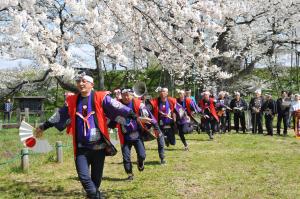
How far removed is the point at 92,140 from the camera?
572 cm

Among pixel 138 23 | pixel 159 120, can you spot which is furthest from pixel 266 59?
pixel 138 23

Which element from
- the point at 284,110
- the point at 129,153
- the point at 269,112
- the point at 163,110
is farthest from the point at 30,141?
the point at 284,110

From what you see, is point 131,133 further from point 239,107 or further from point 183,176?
point 239,107

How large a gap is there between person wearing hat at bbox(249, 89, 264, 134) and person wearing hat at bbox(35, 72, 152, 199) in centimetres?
1246

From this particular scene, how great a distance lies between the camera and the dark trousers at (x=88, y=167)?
5615mm

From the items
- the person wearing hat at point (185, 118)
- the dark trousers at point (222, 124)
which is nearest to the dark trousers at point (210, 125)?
the dark trousers at point (222, 124)

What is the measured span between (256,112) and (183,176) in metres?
9.94

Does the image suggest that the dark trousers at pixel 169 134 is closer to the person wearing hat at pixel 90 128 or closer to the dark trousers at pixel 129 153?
the dark trousers at pixel 129 153

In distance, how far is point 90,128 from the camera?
5.71m

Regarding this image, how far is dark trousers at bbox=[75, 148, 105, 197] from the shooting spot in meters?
5.62

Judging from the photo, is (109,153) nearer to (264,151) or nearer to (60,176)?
(60,176)

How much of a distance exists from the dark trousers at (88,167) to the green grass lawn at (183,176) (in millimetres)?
1084

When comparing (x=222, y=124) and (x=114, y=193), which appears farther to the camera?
(x=222, y=124)

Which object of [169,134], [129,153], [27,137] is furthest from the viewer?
[169,134]
